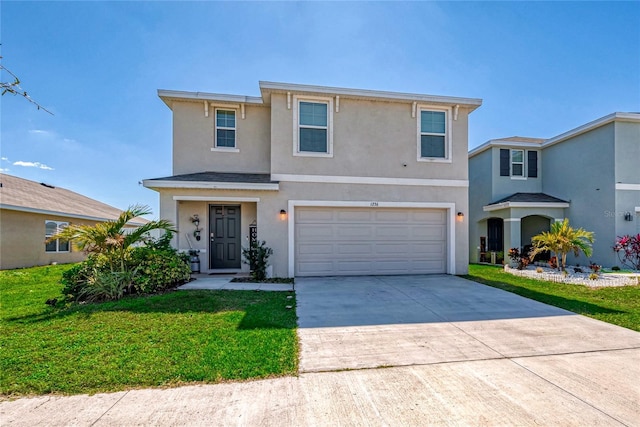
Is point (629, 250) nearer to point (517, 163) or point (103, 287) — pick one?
point (517, 163)

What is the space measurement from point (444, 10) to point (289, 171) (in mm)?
6499

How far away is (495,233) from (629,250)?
4.44 meters

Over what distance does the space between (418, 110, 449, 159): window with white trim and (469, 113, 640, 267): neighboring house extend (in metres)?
5.03

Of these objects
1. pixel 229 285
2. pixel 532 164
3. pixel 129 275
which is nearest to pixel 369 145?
pixel 229 285

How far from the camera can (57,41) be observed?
22.3 feet

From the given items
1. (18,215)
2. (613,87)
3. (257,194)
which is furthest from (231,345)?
(613,87)

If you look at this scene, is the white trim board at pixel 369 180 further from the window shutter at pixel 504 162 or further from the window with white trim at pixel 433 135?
the window shutter at pixel 504 162

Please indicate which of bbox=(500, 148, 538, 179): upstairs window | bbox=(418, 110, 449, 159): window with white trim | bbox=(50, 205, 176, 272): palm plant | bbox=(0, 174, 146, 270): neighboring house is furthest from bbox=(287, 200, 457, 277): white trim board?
bbox=(0, 174, 146, 270): neighboring house

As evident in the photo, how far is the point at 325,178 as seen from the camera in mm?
8773

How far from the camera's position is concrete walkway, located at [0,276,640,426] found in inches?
95.1

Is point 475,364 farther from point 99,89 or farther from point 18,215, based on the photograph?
point 18,215

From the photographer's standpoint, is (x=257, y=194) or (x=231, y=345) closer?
(x=231, y=345)

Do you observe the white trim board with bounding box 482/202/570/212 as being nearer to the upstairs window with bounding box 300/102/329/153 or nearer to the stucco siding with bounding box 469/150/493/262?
the stucco siding with bounding box 469/150/493/262

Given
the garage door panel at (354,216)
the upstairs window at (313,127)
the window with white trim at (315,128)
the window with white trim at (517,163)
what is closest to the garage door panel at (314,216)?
the garage door panel at (354,216)
